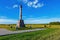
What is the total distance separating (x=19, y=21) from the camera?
42.4 metres

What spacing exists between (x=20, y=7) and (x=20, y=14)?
202cm

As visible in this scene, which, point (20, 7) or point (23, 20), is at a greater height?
point (20, 7)

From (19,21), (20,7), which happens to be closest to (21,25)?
(19,21)

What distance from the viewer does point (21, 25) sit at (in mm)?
42781

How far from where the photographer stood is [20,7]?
139ft

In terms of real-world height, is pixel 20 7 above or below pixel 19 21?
above

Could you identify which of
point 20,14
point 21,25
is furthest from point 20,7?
point 21,25

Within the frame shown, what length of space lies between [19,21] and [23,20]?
1605 millimetres

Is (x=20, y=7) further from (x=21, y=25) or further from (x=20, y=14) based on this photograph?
(x=21, y=25)

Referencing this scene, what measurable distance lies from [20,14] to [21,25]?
3.24 metres

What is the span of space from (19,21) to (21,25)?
135 centimetres

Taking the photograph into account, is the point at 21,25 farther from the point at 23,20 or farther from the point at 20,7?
the point at 20,7

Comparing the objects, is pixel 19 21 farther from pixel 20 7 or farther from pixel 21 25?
pixel 20 7

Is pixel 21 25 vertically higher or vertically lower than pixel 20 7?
lower
